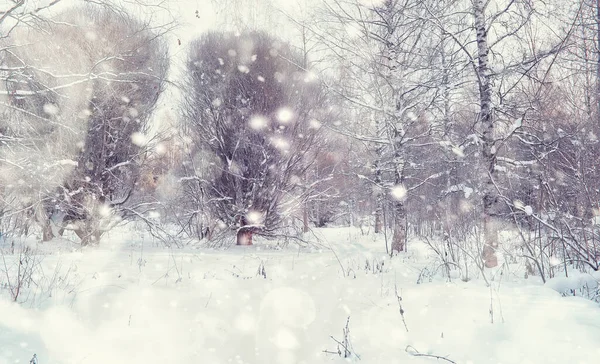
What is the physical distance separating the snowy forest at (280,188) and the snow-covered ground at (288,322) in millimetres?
19

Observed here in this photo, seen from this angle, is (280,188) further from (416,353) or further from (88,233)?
(416,353)

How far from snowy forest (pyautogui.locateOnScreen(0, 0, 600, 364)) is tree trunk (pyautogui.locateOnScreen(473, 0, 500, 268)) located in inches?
1.2

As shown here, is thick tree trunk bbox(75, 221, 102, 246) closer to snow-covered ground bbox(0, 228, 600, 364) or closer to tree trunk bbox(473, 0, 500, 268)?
snow-covered ground bbox(0, 228, 600, 364)

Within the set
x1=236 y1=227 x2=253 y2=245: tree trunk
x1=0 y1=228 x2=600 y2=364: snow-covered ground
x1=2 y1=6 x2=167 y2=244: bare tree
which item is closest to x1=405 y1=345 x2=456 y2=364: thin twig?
x1=0 y1=228 x2=600 y2=364: snow-covered ground

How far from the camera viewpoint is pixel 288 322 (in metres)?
2.97

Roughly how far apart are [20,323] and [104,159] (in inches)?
260

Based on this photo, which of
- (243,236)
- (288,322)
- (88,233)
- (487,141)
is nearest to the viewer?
(288,322)

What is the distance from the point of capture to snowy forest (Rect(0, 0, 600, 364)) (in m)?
2.57

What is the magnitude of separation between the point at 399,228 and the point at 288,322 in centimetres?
533

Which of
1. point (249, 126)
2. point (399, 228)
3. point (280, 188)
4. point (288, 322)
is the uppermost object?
point (249, 126)

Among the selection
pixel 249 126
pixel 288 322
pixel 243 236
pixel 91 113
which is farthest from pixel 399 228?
pixel 91 113

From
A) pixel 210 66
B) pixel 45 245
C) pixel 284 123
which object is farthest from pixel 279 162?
→ pixel 45 245

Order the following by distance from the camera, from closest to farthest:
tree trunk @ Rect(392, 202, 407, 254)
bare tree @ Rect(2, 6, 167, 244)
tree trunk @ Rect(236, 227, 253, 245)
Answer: tree trunk @ Rect(392, 202, 407, 254)
bare tree @ Rect(2, 6, 167, 244)
tree trunk @ Rect(236, 227, 253, 245)

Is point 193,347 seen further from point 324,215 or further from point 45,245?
point 324,215
